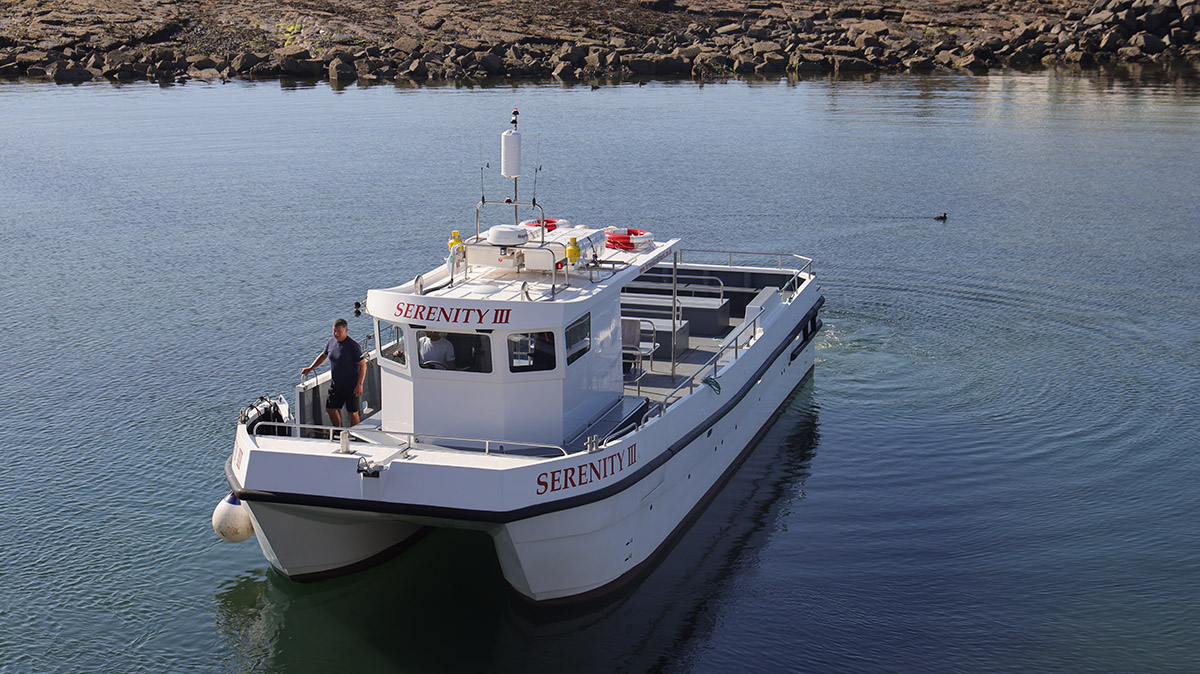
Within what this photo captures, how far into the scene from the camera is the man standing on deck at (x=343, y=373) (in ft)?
43.7

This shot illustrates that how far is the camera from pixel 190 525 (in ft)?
49.0

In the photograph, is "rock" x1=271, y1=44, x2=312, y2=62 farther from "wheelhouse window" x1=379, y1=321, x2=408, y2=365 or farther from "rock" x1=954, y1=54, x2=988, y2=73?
"wheelhouse window" x1=379, y1=321, x2=408, y2=365

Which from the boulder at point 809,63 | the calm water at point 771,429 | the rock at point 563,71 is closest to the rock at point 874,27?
the boulder at point 809,63

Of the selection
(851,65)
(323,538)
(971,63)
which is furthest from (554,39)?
(323,538)

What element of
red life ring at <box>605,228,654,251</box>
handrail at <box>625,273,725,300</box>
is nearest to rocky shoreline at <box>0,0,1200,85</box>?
handrail at <box>625,273,725,300</box>

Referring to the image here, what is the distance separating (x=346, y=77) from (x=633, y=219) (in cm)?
4641

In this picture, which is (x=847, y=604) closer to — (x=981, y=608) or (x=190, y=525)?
(x=981, y=608)

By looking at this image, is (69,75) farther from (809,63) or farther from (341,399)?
(341,399)

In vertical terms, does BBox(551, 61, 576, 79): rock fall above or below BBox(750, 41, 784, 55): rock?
below

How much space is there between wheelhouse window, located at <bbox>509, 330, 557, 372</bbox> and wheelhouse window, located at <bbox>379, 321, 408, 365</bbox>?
1.35 metres

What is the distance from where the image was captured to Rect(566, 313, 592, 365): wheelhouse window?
1268 centimetres

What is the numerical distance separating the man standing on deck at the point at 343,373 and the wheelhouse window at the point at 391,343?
462 millimetres

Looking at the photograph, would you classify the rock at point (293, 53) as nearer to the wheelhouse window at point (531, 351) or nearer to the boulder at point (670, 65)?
the boulder at point (670, 65)

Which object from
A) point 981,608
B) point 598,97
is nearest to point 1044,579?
point 981,608
